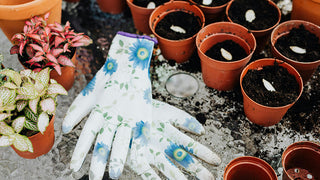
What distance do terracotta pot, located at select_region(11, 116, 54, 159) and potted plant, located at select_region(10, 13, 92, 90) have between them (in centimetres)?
31

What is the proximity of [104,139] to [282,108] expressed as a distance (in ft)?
3.11

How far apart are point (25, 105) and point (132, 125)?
53 cm

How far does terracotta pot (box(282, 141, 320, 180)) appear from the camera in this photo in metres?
1.32

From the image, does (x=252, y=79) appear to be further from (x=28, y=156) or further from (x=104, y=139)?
(x=28, y=156)

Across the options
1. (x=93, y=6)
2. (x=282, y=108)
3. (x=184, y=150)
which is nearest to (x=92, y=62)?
(x=93, y=6)

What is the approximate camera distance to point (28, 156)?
59.4 inches

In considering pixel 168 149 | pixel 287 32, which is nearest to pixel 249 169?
pixel 168 149

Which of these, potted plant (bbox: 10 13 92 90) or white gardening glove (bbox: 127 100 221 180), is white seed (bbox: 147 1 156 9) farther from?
white gardening glove (bbox: 127 100 221 180)

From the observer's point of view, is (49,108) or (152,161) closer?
(49,108)

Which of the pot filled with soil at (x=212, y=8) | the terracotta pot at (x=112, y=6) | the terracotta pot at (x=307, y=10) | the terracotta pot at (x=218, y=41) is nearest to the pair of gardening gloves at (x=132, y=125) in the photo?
the terracotta pot at (x=218, y=41)

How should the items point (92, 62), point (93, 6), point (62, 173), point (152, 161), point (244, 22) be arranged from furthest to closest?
point (93, 6) < point (92, 62) < point (244, 22) < point (62, 173) < point (152, 161)

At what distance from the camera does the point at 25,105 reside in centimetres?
129

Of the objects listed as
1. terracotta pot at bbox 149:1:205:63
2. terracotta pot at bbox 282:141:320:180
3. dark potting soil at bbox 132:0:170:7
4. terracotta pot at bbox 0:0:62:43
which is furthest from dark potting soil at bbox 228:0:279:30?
terracotta pot at bbox 0:0:62:43

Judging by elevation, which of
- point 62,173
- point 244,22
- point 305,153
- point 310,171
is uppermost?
point 244,22
